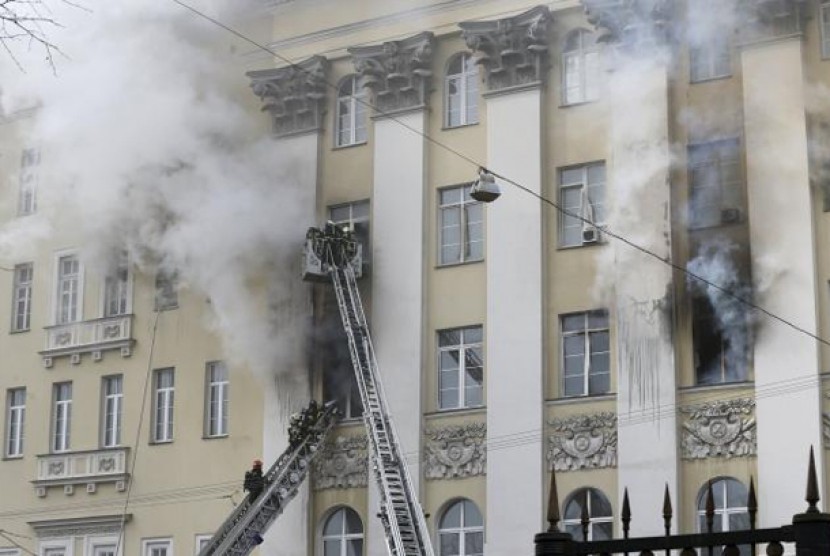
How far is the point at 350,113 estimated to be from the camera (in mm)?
34969

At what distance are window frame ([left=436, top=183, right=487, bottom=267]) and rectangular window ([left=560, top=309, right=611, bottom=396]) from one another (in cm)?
241

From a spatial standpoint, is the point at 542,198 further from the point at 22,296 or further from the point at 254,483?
the point at 22,296

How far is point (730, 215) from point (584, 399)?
4.16 m

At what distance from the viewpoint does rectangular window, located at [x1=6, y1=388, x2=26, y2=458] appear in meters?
39.2

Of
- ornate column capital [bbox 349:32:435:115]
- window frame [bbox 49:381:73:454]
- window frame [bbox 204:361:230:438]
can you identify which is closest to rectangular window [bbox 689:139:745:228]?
ornate column capital [bbox 349:32:435:115]

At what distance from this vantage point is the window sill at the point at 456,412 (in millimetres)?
31436

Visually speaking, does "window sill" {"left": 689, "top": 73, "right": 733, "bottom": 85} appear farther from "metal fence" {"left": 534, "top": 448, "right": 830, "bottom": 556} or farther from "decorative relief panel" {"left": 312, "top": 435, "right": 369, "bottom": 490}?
"metal fence" {"left": 534, "top": 448, "right": 830, "bottom": 556}

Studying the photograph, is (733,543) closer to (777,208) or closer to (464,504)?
(777,208)

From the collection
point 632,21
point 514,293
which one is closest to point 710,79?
point 632,21

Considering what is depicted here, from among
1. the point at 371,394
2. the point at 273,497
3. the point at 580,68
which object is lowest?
the point at 273,497

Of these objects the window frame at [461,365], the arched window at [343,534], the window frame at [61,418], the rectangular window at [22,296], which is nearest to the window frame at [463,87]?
the window frame at [461,365]

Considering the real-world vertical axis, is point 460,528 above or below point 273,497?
below

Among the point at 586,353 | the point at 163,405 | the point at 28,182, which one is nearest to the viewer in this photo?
the point at 586,353

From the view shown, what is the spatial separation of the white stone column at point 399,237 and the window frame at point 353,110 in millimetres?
450
